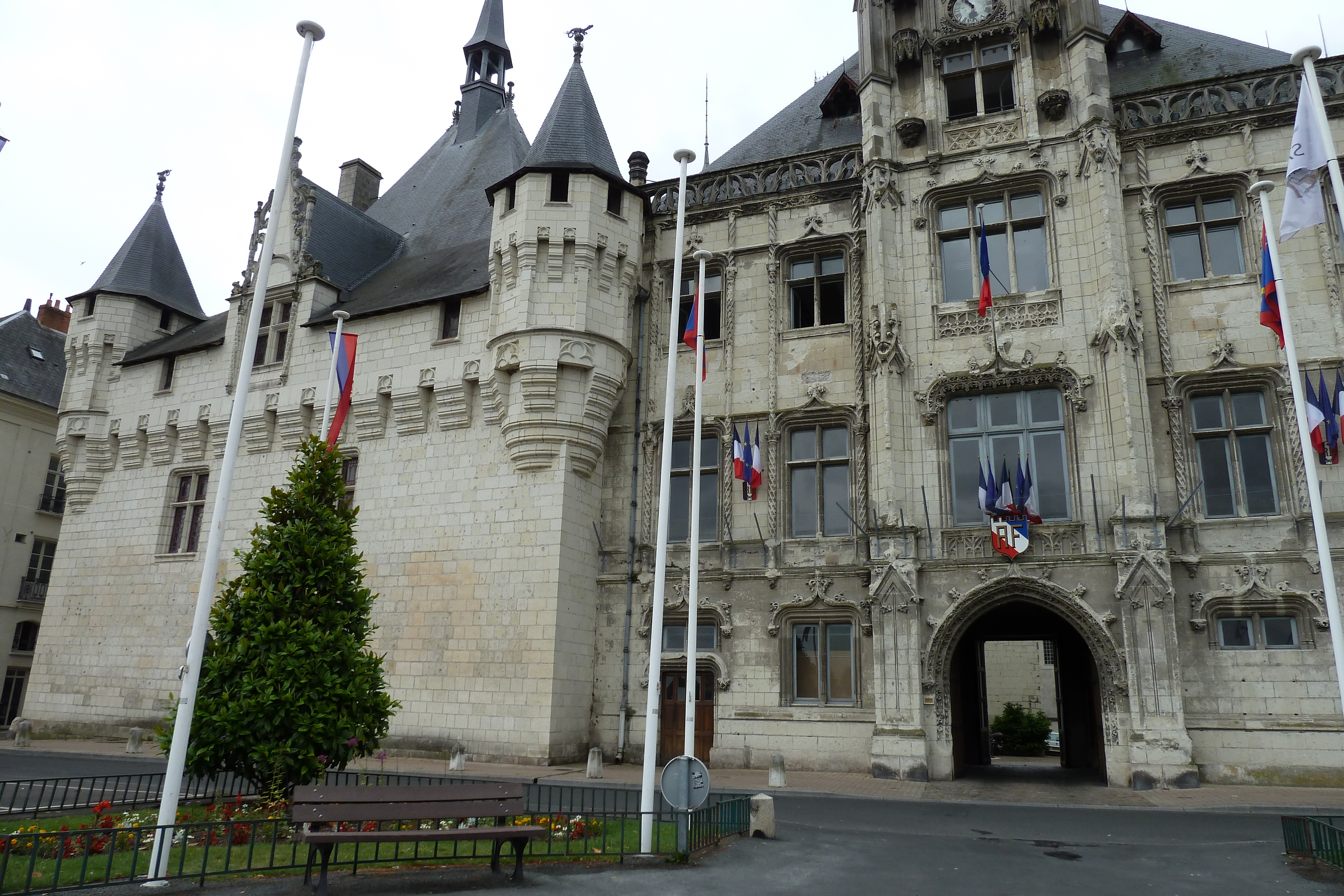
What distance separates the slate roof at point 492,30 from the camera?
38.5 metres

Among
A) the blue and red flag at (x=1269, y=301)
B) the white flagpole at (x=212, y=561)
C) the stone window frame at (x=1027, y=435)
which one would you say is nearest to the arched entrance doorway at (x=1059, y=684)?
the stone window frame at (x=1027, y=435)

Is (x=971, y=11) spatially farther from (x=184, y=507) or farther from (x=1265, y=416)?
(x=184, y=507)

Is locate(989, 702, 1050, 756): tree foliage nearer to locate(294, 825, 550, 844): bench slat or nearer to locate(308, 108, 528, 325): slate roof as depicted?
locate(308, 108, 528, 325): slate roof

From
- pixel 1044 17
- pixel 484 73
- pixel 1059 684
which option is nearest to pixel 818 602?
pixel 1059 684

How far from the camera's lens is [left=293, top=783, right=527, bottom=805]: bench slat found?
900 centimetres

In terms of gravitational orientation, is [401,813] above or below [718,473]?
below

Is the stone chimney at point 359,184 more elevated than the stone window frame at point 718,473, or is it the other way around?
the stone chimney at point 359,184

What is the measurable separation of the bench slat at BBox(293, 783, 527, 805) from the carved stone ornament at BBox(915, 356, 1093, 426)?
13.0 meters

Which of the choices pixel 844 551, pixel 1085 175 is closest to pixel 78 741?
pixel 844 551

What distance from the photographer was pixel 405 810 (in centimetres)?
902

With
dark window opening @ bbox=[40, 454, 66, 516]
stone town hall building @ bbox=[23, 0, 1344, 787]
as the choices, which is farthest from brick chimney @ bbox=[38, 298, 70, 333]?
stone town hall building @ bbox=[23, 0, 1344, 787]

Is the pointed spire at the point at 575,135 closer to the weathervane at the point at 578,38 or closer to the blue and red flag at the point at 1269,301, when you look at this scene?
the weathervane at the point at 578,38

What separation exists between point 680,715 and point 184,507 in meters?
16.4

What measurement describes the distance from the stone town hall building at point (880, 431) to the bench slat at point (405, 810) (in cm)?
1078
